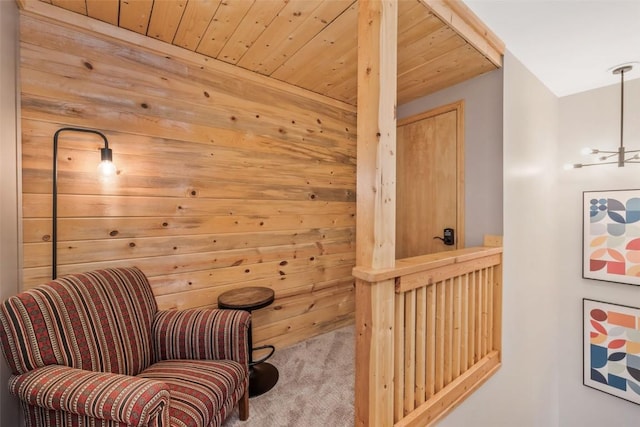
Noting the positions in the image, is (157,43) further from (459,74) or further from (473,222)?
(473,222)

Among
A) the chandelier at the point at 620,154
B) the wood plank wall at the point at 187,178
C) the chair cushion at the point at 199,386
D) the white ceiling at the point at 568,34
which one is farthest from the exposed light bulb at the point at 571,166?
the chair cushion at the point at 199,386

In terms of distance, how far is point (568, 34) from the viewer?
181cm

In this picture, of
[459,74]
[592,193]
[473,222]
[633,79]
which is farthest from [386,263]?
[633,79]

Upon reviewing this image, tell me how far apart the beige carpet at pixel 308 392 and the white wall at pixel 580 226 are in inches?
89.1

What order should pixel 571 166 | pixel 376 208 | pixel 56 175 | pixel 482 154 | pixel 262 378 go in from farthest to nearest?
pixel 571 166, pixel 482 154, pixel 262 378, pixel 56 175, pixel 376 208

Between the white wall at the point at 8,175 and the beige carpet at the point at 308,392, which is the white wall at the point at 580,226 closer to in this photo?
the beige carpet at the point at 308,392

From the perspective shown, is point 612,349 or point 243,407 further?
point 612,349

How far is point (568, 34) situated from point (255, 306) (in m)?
2.77

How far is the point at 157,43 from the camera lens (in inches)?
70.9

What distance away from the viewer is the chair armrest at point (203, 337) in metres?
1.49

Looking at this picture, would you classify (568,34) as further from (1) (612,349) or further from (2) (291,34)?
(1) (612,349)

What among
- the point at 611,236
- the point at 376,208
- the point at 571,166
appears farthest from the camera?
the point at 571,166

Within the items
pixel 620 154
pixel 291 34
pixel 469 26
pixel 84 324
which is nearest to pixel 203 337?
pixel 84 324

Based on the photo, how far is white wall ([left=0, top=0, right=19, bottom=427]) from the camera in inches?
49.0
